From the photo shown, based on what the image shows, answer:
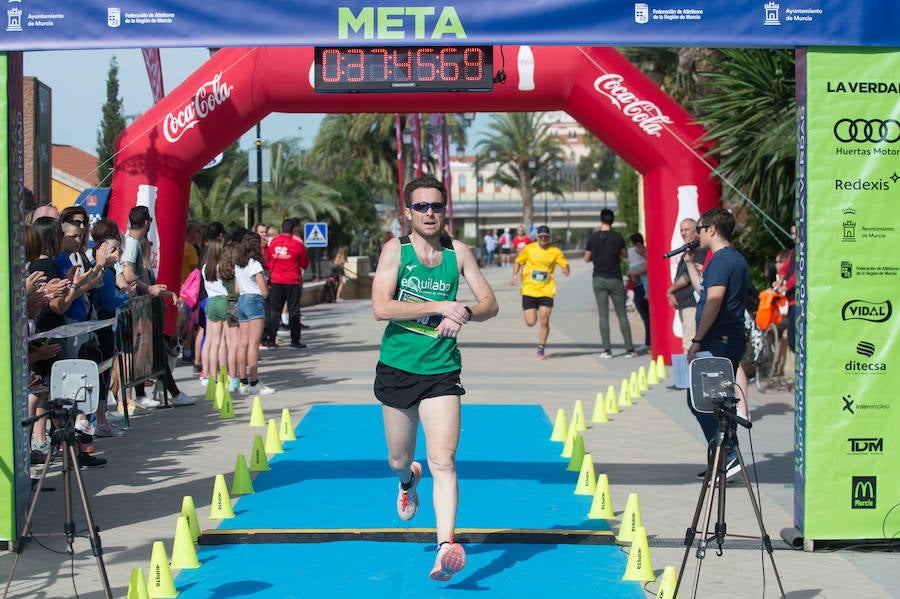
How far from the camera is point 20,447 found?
21.1ft

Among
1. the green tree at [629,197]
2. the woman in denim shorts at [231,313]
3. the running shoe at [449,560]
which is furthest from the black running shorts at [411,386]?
the green tree at [629,197]

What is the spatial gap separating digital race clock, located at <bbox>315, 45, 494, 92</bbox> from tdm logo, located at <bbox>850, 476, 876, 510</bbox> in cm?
355

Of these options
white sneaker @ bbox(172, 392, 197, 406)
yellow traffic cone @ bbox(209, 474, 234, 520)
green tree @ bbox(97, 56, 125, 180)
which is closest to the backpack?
white sneaker @ bbox(172, 392, 197, 406)

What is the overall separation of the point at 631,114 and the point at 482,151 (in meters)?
53.7

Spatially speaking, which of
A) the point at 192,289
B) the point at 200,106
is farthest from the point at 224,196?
the point at 200,106

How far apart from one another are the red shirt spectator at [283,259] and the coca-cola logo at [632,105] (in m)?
6.53

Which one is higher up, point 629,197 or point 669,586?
point 629,197

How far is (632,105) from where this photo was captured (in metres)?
13.7

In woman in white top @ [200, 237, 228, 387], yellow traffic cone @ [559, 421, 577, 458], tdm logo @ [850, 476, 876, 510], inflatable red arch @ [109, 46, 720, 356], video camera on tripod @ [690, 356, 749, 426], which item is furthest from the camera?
inflatable red arch @ [109, 46, 720, 356]

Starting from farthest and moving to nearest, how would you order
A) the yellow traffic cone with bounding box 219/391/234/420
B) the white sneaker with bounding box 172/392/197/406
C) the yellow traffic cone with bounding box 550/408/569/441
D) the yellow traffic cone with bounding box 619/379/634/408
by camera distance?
the white sneaker with bounding box 172/392/197/406
the yellow traffic cone with bounding box 619/379/634/408
the yellow traffic cone with bounding box 219/391/234/420
the yellow traffic cone with bounding box 550/408/569/441

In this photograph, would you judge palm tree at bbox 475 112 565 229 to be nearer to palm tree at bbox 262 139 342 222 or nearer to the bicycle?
palm tree at bbox 262 139 342 222

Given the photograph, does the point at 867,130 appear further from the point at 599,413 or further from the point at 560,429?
the point at 599,413

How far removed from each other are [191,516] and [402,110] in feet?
26.8

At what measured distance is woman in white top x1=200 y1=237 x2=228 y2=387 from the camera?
1245 cm
